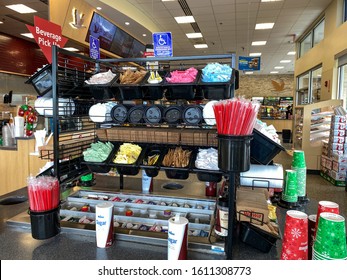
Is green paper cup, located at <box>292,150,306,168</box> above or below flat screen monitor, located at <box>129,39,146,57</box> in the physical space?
below

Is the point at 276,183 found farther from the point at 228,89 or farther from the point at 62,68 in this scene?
the point at 62,68

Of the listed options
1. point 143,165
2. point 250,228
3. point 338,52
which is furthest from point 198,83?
point 338,52

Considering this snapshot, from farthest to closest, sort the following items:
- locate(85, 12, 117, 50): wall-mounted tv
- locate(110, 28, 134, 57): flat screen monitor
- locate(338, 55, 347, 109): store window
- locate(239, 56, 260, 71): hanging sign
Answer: locate(239, 56, 260, 71): hanging sign → locate(110, 28, 134, 57): flat screen monitor → locate(338, 55, 347, 109): store window → locate(85, 12, 117, 50): wall-mounted tv

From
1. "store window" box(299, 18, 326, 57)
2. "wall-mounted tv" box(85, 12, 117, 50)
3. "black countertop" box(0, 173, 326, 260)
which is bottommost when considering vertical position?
"black countertop" box(0, 173, 326, 260)

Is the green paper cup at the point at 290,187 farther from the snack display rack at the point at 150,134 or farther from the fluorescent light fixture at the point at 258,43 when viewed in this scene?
the fluorescent light fixture at the point at 258,43

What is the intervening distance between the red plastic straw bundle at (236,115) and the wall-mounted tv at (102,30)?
5089mm

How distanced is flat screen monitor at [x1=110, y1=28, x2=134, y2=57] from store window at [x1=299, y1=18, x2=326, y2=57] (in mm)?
5525

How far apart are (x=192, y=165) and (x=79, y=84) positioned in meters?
0.92

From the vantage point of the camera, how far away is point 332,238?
0.89m

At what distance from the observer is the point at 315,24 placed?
852 cm

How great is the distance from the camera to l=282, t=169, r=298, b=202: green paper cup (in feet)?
5.89

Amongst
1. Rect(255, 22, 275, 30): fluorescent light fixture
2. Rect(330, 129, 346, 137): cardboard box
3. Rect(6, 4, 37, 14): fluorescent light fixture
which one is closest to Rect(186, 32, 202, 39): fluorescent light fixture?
Rect(255, 22, 275, 30): fluorescent light fixture

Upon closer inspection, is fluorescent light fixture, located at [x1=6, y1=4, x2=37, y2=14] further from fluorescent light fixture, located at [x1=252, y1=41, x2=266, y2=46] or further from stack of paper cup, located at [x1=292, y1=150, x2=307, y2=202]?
fluorescent light fixture, located at [x1=252, y1=41, x2=266, y2=46]

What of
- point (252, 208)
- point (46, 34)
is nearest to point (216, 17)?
point (46, 34)
